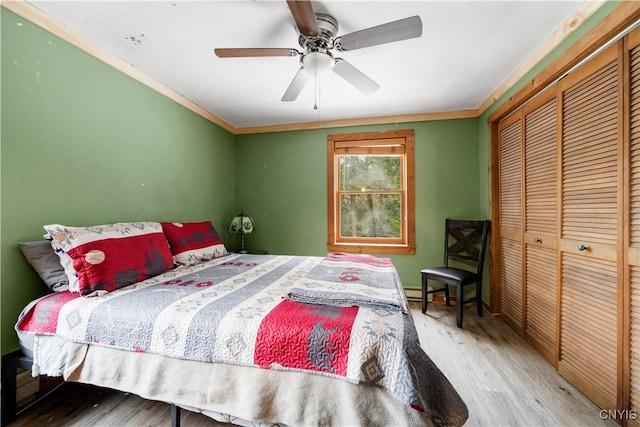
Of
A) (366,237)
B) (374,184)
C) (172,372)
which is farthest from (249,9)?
(366,237)

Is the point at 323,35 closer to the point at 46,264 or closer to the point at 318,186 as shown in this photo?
the point at 318,186

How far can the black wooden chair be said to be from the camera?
276 centimetres

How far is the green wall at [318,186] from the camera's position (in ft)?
10.9

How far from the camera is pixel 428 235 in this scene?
339cm

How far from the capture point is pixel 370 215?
3.68 metres

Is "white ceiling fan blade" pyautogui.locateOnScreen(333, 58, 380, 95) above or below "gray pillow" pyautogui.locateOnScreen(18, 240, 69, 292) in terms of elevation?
above

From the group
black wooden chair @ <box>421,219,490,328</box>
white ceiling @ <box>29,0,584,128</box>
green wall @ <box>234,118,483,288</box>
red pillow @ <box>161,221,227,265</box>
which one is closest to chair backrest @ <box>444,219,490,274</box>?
black wooden chair @ <box>421,219,490,328</box>

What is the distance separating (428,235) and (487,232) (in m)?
0.67

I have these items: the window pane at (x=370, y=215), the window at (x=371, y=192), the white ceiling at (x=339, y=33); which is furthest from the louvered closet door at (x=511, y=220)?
the window pane at (x=370, y=215)

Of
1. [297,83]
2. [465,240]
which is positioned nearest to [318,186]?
[297,83]

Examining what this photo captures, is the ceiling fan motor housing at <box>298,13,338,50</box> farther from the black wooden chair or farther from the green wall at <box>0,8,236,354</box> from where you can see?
the black wooden chair

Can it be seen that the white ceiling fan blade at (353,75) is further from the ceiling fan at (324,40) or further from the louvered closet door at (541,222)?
the louvered closet door at (541,222)

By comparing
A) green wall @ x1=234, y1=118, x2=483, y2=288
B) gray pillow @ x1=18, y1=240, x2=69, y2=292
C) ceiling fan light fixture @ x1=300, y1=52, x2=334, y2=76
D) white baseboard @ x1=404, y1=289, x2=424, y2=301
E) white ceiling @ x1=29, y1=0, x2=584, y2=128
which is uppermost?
white ceiling @ x1=29, y1=0, x2=584, y2=128

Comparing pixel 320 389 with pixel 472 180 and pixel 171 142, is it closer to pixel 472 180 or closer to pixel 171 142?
pixel 171 142
